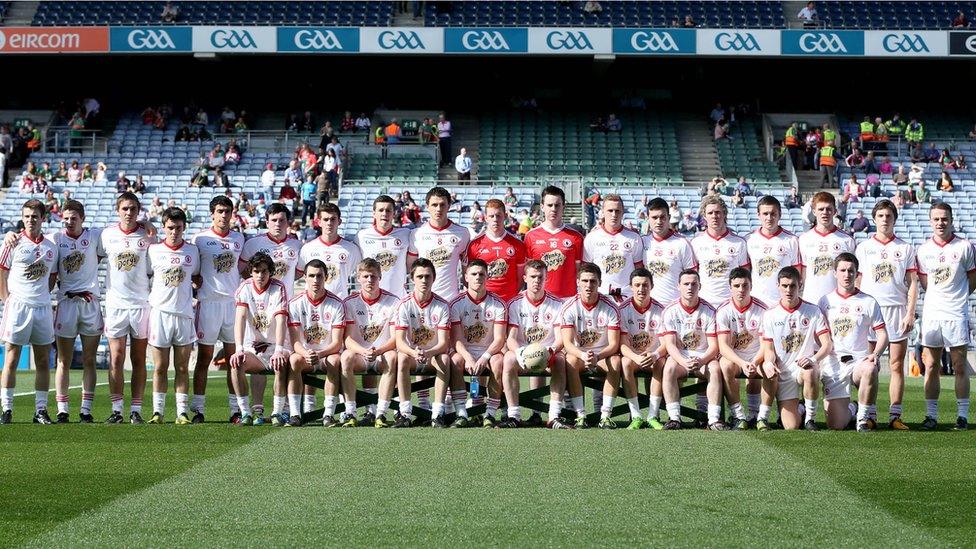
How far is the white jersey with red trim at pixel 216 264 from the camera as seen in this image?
11188 millimetres

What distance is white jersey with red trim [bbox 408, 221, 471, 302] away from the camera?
37.3ft

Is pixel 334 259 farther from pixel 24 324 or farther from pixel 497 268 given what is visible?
pixel 24 324

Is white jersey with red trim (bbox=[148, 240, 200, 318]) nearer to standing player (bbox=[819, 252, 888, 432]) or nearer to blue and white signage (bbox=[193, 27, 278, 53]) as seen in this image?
standing player (bbox=[819, 252, 888, 432])

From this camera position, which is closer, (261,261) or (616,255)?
(261,261)

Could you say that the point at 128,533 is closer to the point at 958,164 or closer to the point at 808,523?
the point at 808,523

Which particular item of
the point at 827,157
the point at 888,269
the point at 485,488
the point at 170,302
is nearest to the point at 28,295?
the point at 170,302

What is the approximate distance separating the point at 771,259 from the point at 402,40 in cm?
2275

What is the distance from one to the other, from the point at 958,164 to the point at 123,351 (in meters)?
25.4

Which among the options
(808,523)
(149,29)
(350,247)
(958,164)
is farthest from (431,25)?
(808,523)

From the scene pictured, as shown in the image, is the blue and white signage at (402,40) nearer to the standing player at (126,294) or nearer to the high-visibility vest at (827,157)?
the high-visibility vest at (827,157)

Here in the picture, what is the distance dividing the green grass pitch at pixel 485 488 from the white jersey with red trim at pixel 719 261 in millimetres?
1875

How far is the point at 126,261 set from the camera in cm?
1098

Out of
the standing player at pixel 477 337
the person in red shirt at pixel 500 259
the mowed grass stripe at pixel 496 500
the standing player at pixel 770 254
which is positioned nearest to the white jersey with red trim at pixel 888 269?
the standing player at pixel 770 254

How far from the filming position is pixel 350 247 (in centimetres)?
1150
